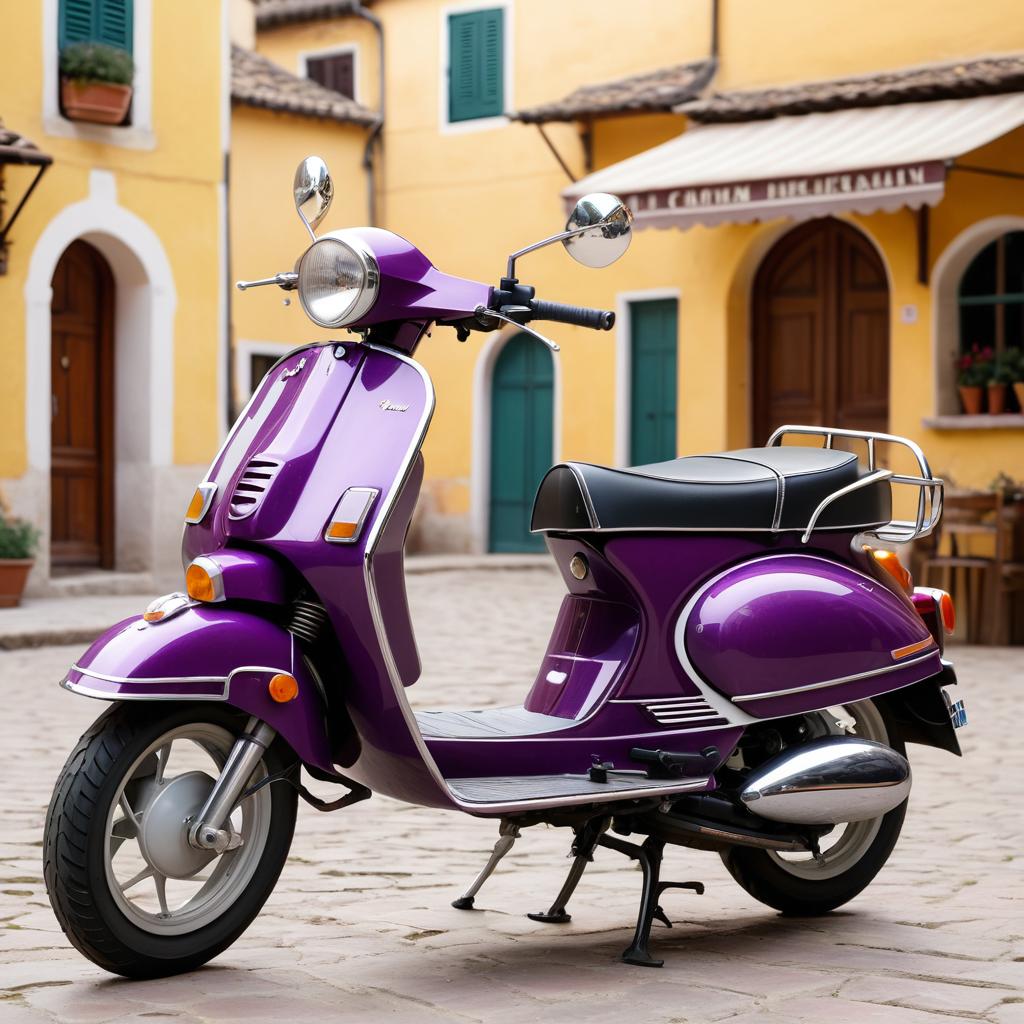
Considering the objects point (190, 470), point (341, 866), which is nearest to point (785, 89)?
point (190, 470)

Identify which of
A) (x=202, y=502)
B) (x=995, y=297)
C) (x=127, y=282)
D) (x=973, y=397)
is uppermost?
(x=127, y=282)

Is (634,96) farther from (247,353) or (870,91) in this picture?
(247,353)

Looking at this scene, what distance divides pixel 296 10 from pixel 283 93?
2341 mm

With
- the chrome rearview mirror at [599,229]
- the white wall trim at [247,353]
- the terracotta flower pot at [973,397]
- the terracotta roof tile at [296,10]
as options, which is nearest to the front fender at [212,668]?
the chrome rearview mirror at [599,229]

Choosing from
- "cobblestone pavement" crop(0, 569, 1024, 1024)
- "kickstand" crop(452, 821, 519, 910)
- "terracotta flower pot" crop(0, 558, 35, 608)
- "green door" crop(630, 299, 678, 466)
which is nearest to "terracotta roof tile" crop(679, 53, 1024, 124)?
"green door" crop(630, 299, 678, 466)

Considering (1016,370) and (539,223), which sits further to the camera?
(539,223)

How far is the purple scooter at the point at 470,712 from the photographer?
364cm

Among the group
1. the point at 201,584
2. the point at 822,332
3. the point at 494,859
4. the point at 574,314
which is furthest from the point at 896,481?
the point at 822,332

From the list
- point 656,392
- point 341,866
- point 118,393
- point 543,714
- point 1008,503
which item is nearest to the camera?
point 543,714

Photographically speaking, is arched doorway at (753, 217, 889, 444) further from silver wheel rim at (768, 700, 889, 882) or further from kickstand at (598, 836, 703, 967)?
kickstand at (598, 836, 703, 967)

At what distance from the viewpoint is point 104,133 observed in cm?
1488

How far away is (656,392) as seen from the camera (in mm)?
17641

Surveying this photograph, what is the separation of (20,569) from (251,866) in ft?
32.9

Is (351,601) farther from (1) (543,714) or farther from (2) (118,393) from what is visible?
(2) (118,393)
